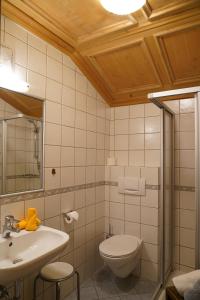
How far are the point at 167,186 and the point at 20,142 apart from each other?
1.45 meters

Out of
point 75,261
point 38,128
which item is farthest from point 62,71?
point 75,261

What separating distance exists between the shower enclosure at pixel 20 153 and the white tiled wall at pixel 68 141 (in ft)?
0.30

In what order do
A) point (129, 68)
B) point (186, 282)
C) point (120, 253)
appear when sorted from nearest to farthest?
point (186, 282) → point (120, 253) → point (129, 68)

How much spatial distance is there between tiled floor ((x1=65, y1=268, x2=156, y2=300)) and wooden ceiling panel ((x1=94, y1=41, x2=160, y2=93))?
2.21m

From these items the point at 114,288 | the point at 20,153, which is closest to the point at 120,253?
the point at 114,288

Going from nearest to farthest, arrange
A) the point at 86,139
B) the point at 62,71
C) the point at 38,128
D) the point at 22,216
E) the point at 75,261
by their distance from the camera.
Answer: the point at 22,216 → the point at 38,128 → the point at 62,71 → the point at 75,261 → the point at 86,139

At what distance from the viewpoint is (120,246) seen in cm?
217

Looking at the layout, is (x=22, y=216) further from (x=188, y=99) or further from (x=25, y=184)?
(x=188, y=99)

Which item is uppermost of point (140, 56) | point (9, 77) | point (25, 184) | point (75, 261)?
point (140, 56)

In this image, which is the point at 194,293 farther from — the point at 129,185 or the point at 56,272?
the point at 129,185

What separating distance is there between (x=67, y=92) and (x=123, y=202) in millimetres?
1468

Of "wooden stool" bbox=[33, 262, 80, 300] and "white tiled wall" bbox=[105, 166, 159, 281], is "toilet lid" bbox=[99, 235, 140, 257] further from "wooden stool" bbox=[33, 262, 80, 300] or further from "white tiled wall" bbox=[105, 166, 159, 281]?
"wooden stool" bbox=[33, 262, 80, 300]

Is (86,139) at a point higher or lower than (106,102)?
lower

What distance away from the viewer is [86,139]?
2391 mm
